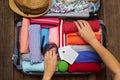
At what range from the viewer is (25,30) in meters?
1.55

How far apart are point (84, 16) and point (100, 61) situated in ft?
0.93

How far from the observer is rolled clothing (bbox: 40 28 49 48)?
1.57 m

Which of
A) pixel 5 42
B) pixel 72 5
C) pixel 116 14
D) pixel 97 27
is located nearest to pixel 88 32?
pixel 97 27

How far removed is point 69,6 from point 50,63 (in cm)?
36

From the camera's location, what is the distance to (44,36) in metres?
1.57

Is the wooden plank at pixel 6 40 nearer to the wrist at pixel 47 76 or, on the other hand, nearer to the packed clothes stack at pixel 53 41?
the packed clothes stack at pixel 53 41

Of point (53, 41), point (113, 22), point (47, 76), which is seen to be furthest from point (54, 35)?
point (113, 22)

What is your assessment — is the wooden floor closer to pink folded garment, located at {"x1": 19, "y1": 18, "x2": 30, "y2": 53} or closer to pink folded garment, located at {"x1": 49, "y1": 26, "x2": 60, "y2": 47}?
pink folded garment, located at {"x1": 19, "y1": 18, "x2": 30, "y2": 53}

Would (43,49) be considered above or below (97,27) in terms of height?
below

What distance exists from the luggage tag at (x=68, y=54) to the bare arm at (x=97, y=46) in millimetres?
108

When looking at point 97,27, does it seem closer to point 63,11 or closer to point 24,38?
point 63,11

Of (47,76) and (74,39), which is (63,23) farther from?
(47,76)

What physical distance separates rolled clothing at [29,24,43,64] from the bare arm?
240mm

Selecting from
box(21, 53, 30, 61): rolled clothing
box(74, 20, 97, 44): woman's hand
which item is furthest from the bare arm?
box(21, 53, 30, 61): rolled clothing
